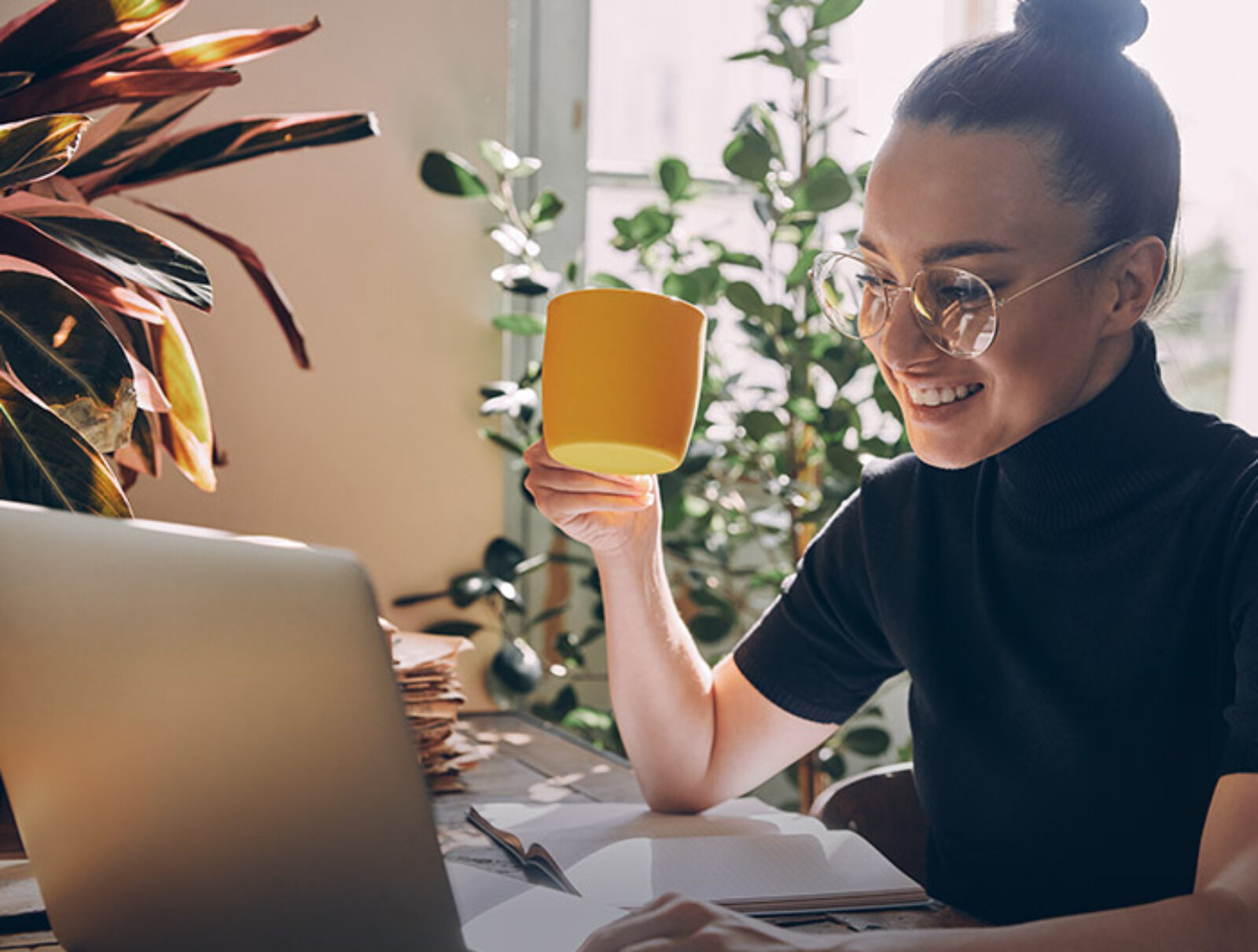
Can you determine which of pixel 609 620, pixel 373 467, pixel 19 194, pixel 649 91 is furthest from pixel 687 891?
pixel 649 91

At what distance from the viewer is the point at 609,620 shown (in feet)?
3.93

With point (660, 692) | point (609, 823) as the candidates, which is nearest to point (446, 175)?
point (660, 692)

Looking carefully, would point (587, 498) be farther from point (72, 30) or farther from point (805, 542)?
point (805, 542)

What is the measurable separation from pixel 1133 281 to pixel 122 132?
0.95 meters

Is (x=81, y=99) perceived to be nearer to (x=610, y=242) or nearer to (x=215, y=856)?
(x=215, y=856)

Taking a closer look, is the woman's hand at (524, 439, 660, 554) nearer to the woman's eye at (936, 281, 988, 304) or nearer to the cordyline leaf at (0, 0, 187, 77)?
the woman's eye at (936, 281, 988, 304)

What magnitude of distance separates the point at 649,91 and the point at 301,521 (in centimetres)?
103

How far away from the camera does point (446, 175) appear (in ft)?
5.40

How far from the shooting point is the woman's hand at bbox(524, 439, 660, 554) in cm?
109

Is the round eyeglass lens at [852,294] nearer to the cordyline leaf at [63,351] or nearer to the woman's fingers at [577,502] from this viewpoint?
the woman's fingers at [577,502]

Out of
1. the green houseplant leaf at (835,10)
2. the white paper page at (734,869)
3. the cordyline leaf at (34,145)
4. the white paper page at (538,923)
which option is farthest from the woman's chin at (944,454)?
the green houseplant leaf at (835,10)

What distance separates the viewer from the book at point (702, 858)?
87cm

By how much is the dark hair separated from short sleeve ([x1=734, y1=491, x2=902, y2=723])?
38 centimetres

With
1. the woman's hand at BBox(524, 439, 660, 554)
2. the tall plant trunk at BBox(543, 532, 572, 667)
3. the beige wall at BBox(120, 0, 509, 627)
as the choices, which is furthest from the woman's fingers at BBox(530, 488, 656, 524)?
the tall plant trunk at BBox(543, 532, 572, 667)
